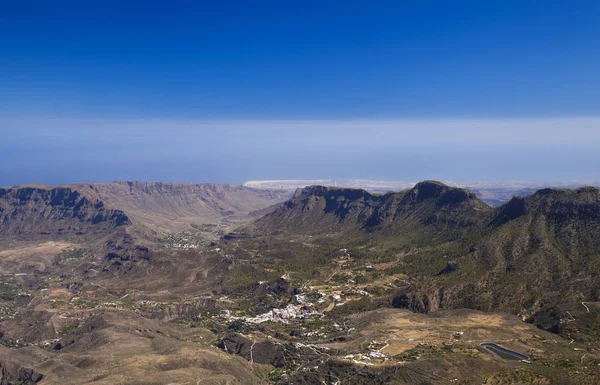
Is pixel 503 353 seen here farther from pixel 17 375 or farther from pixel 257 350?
pixel 17 375

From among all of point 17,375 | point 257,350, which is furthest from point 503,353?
point 17,375

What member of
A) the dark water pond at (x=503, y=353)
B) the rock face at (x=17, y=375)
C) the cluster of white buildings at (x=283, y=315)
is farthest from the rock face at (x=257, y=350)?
the dark water pond at (x=503, y=353)

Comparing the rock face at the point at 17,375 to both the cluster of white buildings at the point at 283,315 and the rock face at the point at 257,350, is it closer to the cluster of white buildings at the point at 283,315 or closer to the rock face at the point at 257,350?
the rock face at the point at 257,350

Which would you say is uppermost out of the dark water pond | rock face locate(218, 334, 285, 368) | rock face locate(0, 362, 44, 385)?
the dark water pond

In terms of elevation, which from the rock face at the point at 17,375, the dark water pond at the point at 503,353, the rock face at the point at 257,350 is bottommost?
the rock face at the point at 17,375

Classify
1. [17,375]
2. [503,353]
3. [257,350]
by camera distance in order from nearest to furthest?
[503,353], [17,375], [257,350]

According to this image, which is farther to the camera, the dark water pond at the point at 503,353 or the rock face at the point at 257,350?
the rock face at the point at 257,350

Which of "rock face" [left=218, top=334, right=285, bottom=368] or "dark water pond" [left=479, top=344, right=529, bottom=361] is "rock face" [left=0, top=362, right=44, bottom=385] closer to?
"rock face" [left=218, top=334, right=285, bottom=368]

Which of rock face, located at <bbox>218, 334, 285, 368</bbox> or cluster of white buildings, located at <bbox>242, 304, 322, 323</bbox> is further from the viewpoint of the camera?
cluster of white buildings, located at <bbox>242, 304, 322, 323</bbox>

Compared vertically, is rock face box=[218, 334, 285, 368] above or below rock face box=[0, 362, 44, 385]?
above

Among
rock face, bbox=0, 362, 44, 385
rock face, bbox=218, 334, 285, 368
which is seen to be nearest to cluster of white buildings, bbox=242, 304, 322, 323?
rock face, bbox=218, 334, 285, 368
